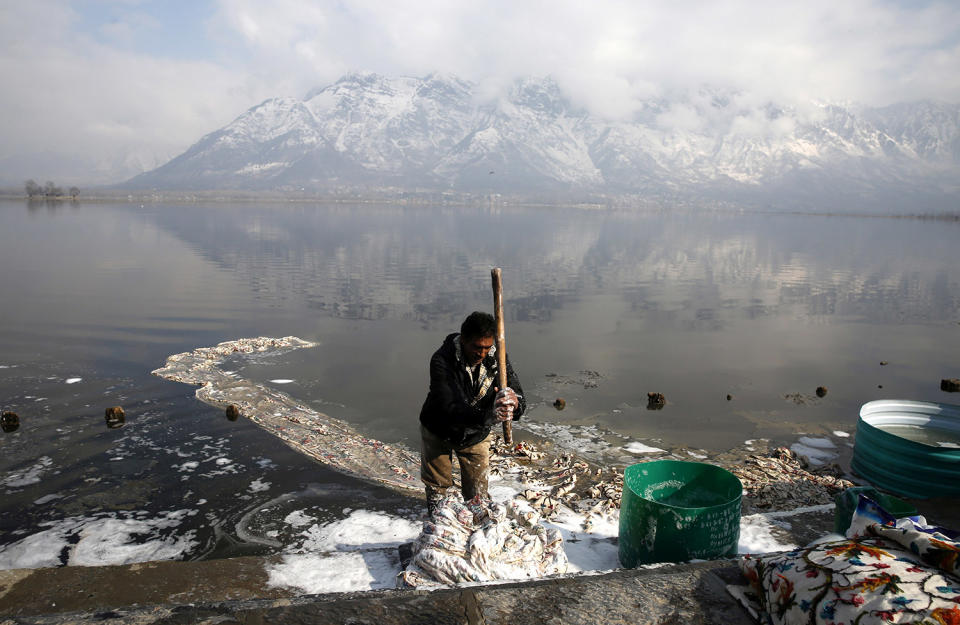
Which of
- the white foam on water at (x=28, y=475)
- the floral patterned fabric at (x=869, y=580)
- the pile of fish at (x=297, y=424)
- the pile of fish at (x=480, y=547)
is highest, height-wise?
the floral patterned fabric at (x=869, y=580)

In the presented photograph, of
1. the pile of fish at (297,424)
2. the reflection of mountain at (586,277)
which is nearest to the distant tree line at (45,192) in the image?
the reflection of mountain at (586,277)

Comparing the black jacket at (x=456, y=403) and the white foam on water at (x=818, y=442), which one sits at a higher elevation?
the black jacket at (x=456, y=403)

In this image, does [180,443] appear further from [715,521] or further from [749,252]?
[749,252]

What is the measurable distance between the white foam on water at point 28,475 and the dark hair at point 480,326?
19.6 ft

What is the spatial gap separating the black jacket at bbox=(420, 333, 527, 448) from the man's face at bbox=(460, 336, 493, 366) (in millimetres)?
76

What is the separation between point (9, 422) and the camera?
851 cm

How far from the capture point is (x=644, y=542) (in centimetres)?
433

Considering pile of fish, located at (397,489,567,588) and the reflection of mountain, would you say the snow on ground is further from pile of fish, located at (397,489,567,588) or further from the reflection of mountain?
the reflection of mountain

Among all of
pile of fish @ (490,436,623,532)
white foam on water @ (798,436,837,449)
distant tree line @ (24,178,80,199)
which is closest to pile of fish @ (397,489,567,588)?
pile of fish @ (490,436,623,532)

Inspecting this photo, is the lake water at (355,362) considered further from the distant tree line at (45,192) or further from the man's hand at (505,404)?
the distant tree line at (45,192)

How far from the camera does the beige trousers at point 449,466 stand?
4.84 meters

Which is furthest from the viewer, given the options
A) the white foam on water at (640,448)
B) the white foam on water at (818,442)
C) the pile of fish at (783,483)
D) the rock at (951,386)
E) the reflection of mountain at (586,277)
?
the reflection of mountain at (586,277)

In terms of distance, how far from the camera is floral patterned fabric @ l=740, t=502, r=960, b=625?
2.71m

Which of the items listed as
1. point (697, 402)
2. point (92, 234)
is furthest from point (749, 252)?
point (92, 234)
